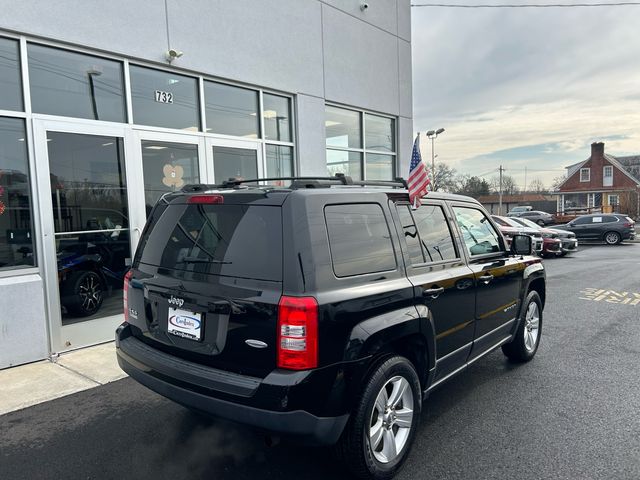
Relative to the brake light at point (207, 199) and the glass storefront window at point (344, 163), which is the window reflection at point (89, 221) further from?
the glass storefront window at point (344, 163)

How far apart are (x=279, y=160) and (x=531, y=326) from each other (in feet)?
16.4

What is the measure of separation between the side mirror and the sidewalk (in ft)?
13.6

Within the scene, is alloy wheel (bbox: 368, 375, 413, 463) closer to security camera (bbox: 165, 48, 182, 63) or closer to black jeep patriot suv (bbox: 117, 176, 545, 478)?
black jeep patriot suv (bbox: 117, 176, 545, 478)

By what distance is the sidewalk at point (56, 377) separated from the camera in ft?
14.0

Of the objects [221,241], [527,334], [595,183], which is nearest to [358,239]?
[221,241]

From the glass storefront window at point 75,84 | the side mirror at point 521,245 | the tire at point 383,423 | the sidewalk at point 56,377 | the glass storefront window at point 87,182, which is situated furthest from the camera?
the glass storefront window at point 87,182

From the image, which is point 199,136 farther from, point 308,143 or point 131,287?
point 131,287

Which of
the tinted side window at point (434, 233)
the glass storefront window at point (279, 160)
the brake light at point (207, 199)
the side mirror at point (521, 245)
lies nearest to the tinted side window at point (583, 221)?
the glass storefront window at point (279, 160)

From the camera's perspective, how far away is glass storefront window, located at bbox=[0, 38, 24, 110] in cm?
505

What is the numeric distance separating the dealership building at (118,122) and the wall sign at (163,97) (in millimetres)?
31

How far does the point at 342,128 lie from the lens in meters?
9.46

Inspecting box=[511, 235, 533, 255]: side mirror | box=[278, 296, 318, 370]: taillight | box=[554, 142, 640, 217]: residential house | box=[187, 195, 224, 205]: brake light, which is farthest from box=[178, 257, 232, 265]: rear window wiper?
box=[554, 142, 640, 217]: residential house

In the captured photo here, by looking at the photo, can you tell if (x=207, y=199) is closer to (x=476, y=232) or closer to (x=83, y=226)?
(x=476, y=232)

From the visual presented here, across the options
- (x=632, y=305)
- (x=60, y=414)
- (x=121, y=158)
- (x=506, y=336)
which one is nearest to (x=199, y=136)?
(x=121, y=158)
